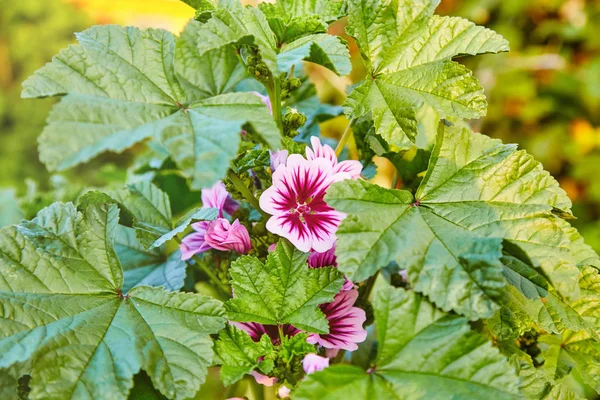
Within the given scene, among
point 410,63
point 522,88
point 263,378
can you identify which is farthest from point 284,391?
point 522,88

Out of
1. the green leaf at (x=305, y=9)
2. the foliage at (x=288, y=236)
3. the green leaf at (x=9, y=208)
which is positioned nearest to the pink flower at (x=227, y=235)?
the foliage at (x=288, y=236)

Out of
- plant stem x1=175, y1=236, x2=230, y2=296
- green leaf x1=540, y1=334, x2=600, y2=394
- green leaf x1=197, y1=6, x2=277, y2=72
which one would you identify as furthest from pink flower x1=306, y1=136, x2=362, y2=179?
green leaf x1=540, y1=334, x2=600, y2=394

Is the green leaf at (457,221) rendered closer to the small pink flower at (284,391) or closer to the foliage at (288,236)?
the foliage at (288,236)

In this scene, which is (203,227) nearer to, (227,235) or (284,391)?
(227,235)

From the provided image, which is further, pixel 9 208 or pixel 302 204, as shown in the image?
pixel 9 208

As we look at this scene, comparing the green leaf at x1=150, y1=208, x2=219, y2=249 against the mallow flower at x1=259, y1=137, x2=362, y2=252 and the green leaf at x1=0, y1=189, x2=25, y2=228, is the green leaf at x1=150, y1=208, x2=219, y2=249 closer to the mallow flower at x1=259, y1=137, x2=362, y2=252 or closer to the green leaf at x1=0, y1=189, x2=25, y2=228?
the mallow flower at x1=259, y1=137, x2=362, y2=252

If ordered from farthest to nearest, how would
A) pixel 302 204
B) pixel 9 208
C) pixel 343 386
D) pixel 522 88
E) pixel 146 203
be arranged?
pixel 522 88
pixel 9 208
pixel 146 203
pixel 302 204
pixel 343 386

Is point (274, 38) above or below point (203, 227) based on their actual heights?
above

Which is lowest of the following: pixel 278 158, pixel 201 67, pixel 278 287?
pixel 278 287
